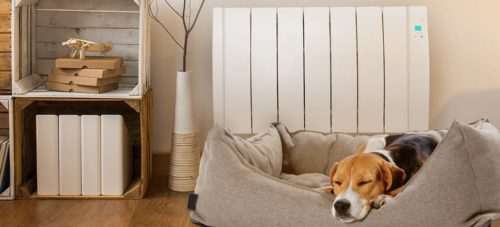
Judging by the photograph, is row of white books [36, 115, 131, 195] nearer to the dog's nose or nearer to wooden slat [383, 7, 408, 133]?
wooden slat [383, 7, 408, 133]

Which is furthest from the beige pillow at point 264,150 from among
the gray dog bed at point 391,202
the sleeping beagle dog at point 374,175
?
the sleeping beagle dog at point 374,175

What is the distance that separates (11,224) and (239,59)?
1.06 meters

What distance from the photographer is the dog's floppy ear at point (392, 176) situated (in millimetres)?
2070

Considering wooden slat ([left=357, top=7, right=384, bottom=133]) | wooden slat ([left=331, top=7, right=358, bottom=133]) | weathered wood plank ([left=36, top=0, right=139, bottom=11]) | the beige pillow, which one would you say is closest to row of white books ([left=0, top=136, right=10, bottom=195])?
weathered wood plank ([left=36, top=0, right=139, bottom=11])

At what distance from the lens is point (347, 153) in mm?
2584

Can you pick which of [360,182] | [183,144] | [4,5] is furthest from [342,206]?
[4,5]

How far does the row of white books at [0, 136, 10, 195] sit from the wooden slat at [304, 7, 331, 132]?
1.19m

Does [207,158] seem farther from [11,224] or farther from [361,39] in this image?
[361,39]

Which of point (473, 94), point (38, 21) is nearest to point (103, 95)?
point (38, 21)

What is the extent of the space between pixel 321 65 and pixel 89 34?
97 centimetres

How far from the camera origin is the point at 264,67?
10.2 ft

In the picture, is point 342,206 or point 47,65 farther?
point 47,65

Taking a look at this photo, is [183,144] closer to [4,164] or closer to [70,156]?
[70,156]

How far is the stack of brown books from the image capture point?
2.94 meters
